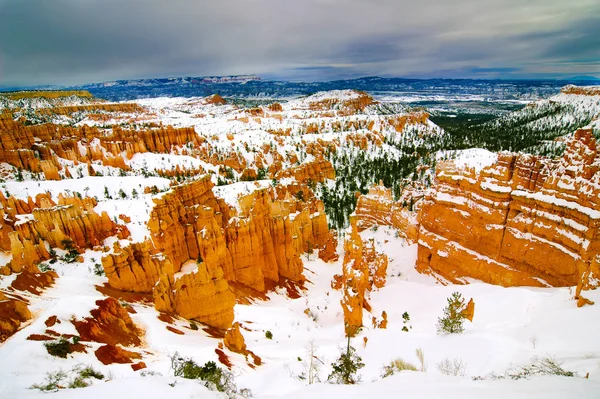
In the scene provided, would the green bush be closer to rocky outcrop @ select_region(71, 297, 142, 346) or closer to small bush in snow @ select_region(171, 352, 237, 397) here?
rocky outcrop @ select_region(71, 297, 142, 346)

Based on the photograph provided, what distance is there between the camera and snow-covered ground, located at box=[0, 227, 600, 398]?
23.5 ft

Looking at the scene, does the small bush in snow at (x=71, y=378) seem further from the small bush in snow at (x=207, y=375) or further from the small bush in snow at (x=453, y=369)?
the small bush in snow at (x=453, y=369)

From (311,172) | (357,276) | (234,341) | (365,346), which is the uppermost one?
(234,341)

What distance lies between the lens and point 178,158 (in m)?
77.9

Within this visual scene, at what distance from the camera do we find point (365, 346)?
16.4 m

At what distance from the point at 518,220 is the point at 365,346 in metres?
17.2

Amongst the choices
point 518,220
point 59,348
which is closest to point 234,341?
point 59,348

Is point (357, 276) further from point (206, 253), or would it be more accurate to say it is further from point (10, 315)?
point (10, 315)

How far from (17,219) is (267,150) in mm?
75328

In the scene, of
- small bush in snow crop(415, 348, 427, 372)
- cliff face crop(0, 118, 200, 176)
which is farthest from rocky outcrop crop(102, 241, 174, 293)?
cliff face crop(0, 118, 200, 176)

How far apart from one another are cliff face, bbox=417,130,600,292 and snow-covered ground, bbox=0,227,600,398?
3.74m

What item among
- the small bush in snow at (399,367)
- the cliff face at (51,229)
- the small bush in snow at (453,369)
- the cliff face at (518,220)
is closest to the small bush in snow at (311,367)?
the small bush in snow at (399,367)

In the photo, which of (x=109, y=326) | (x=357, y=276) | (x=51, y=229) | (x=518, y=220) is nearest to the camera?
(x=109, y=326)

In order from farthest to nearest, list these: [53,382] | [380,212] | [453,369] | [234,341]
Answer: [380,212] < [234,341] < [453,369] < [53,382]
